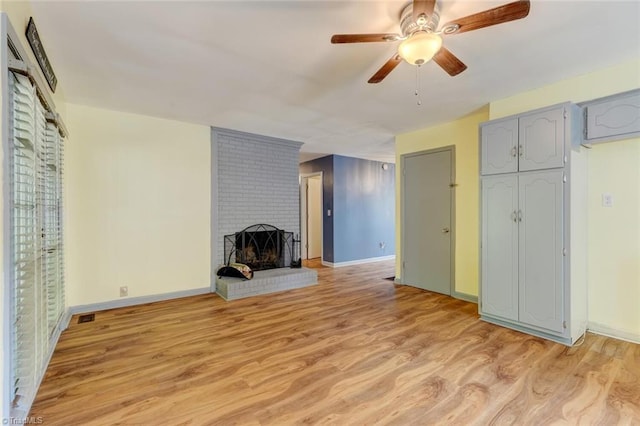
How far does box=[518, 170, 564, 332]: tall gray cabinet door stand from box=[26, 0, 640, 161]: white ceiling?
1.03m

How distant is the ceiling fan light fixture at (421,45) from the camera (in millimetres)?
1623

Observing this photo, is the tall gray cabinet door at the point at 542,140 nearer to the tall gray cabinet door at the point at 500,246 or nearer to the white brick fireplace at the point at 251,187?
the tall gray cabinet door at the point at 500,246

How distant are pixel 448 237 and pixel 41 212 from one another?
4411 millimetres

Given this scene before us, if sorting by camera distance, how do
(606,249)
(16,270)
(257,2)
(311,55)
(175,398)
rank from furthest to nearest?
(606,249) < (311,55) < (175,398) < (257,2) < (16,270)

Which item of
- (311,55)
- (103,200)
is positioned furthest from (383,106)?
(103,200)

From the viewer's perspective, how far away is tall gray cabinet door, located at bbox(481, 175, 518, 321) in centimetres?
290

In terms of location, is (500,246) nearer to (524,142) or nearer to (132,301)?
(524,142)

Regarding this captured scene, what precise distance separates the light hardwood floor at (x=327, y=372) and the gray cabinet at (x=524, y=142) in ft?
5.44

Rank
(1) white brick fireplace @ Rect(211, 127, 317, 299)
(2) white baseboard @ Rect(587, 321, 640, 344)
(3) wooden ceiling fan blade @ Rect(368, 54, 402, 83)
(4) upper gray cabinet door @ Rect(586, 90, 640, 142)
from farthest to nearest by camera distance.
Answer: (1) white brick fireplace @ Rect(211, 127, 317, 299) < (2) white baseboard @ Rect(587, 321, 640, 344) < (4) upper gray cabinet door @ Rect(586, 90, 640, 142) < (3) wooden ceiling fan blade @ Rect(368, 54, 402, 83)

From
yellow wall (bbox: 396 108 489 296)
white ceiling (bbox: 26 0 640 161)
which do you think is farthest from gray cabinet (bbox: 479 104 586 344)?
yellow wall (bbox: 396 108 489 296)

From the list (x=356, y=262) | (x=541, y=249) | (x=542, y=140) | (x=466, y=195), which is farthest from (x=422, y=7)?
(x=356, y=262)

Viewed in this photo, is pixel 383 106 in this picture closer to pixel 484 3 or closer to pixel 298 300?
pixel 484 3

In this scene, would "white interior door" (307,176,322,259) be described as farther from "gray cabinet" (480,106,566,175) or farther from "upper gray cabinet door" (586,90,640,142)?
"upper gray cabinet door" (586,90,640,142)

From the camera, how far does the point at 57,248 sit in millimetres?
2721
